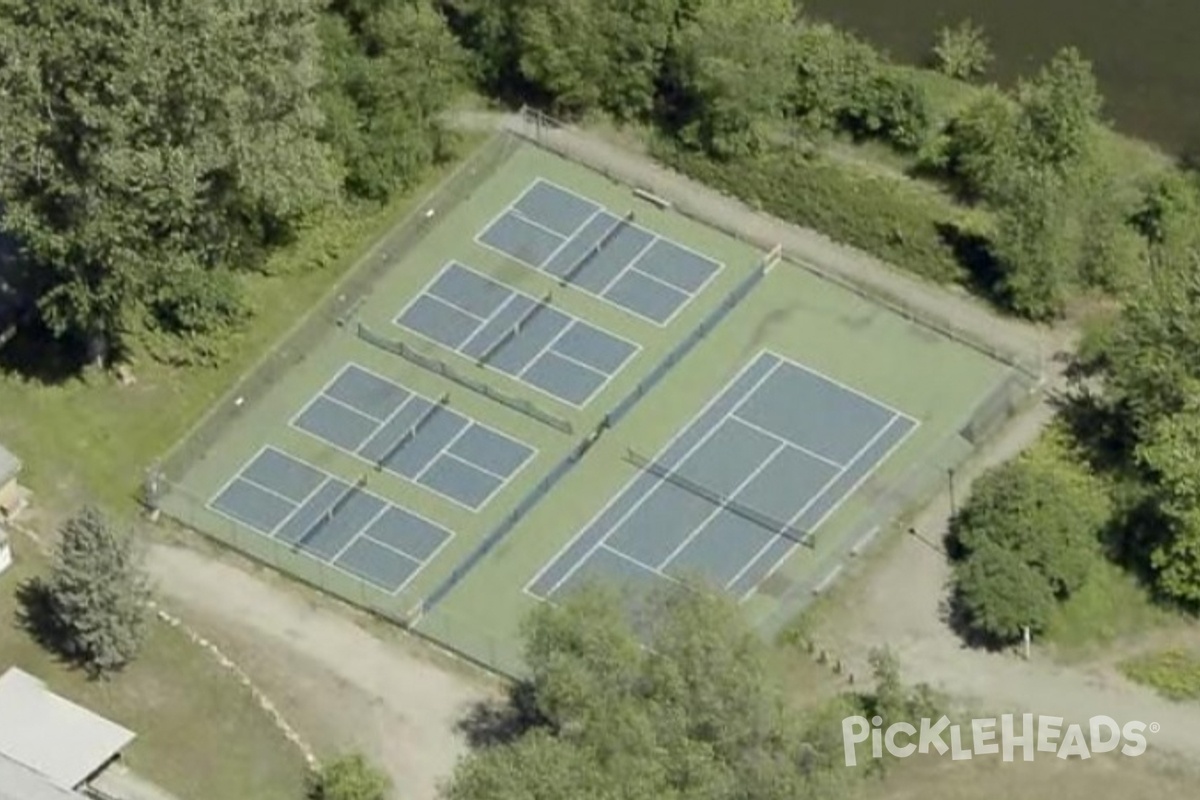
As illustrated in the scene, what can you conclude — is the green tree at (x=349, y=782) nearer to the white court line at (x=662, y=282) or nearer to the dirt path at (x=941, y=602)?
the dirt path at (x=941, y=602)

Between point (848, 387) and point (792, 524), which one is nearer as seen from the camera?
point (792, 524)

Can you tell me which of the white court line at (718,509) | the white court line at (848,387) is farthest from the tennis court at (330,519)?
the white court line at (848,387)

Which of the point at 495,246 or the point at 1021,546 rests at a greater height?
the point at 495,246

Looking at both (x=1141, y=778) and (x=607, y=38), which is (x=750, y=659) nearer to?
(x=1141, y=778)

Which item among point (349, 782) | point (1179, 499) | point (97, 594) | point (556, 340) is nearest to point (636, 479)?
point (556, 340)

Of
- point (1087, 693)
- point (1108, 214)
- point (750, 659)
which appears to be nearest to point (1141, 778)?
point (1087, 693)

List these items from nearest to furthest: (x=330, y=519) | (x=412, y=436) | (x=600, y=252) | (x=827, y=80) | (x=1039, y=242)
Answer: (x=330, y=519) → (x=412, y=436) → (x=1039, y=242) → (x=600, y=252) → (x=827, y=80)

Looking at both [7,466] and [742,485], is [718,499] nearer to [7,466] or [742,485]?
[742,485]
